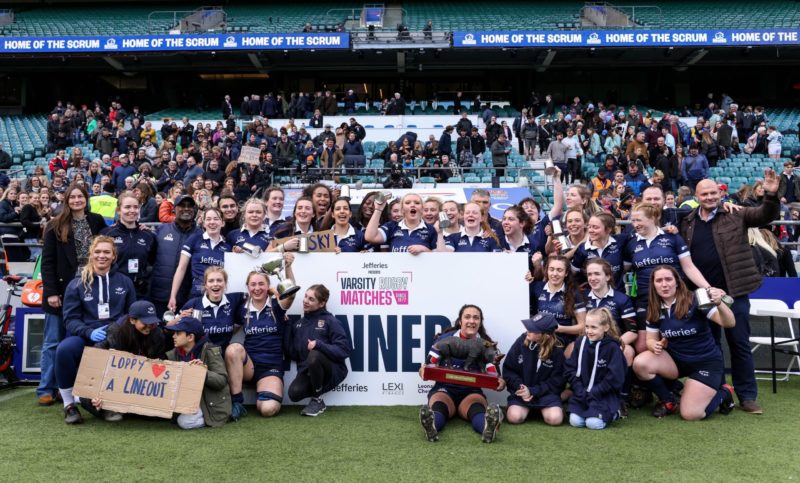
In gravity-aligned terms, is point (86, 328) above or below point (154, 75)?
below

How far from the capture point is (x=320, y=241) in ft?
21.7

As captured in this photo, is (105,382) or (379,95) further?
(379,95)

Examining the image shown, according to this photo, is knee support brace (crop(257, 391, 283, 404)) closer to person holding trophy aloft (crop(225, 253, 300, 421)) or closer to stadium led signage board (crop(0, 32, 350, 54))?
person holding trophy aloft (crop(225, 253, 300, 421))

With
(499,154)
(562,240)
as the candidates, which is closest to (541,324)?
(562,240)

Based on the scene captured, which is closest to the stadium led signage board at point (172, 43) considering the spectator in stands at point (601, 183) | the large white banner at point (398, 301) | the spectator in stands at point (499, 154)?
the spectator in stands at point (499, 154)

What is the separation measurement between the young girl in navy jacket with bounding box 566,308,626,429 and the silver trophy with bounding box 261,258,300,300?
7.72 feet

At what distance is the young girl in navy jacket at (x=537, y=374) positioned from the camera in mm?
5695

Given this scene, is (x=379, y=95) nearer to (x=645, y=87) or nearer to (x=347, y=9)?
(x=347, y=9)

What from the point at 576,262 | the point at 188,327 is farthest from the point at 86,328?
the point at 576,262

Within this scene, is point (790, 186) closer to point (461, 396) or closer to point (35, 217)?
point (461, 396)

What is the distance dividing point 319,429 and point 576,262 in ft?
8.73

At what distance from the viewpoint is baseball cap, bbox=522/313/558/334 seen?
5.68 metres

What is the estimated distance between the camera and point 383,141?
23.3 m

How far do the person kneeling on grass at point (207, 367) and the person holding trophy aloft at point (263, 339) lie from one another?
0.17 meters
